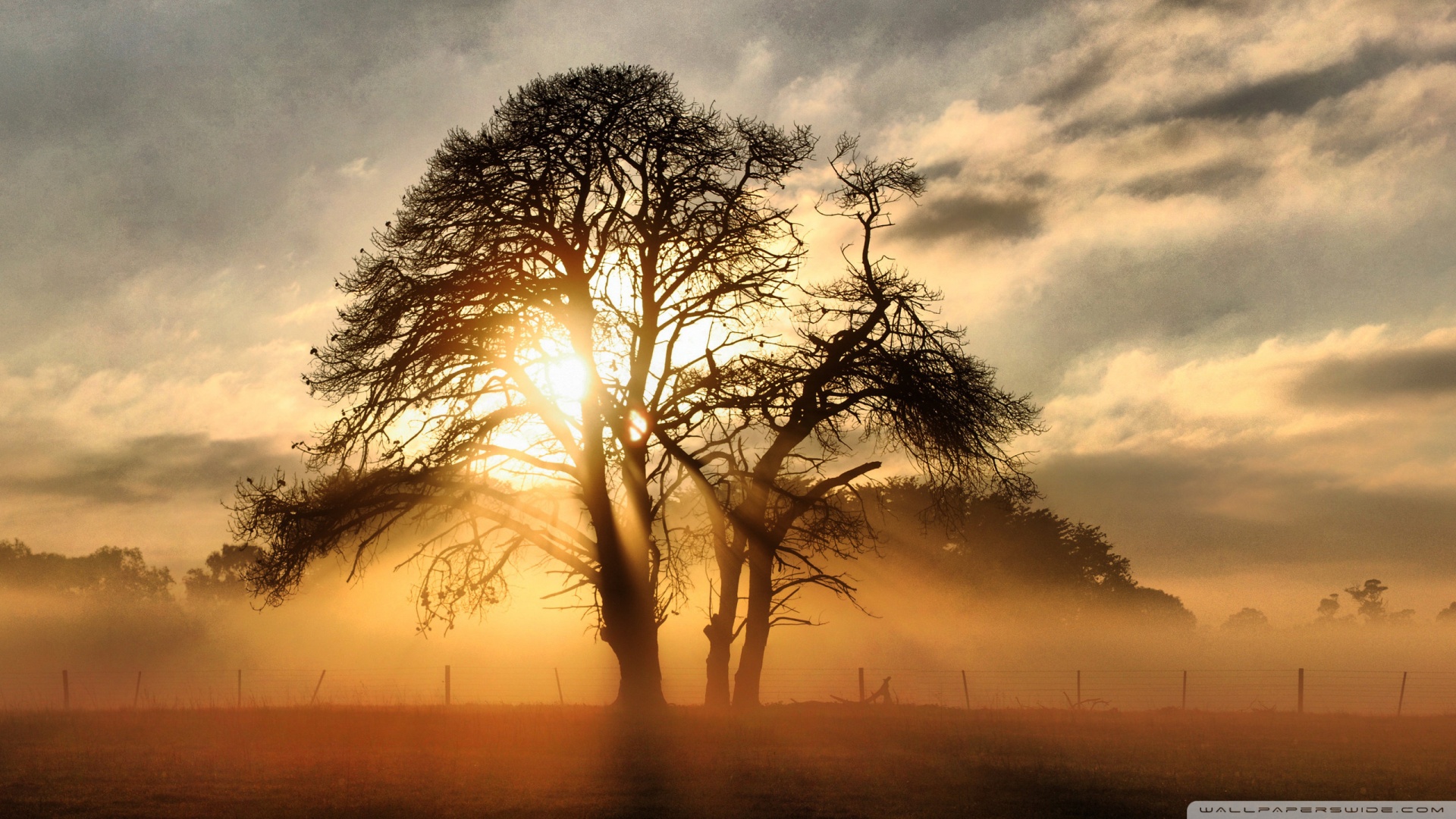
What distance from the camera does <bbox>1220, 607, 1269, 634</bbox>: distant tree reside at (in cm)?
11832

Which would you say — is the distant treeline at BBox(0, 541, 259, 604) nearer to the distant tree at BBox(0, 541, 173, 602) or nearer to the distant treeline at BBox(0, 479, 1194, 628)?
the distant tree at BBox(0, 541, 173, 602)

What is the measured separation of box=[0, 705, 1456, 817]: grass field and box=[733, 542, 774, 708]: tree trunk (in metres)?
0.89

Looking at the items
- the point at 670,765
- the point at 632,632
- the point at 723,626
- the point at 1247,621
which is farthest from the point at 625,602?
the point at 1247,621

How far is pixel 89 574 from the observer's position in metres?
103

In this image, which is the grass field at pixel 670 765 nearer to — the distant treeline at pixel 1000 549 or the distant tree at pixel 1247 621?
the distant treeline at pixel 1000 549

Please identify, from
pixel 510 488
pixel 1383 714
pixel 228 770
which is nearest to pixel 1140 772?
pixel 510 488

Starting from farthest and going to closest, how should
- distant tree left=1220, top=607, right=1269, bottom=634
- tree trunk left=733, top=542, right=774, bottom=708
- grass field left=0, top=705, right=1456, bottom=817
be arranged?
distant tree left=1220, top=607, right=1269, bottom=634, tree trunk left=733, top=542, right=774, bottom=708, grass field left=0, top=705, right=1456, bottom=817

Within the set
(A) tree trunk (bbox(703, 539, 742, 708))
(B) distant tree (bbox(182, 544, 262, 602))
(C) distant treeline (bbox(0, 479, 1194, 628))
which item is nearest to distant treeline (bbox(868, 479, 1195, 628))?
(C) distant treeline (bbox(0, 479, 1194, 628))

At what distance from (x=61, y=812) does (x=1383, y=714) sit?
1256 inches

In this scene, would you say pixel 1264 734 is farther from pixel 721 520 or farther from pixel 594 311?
pixel 594 311

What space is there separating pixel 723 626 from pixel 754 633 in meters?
0.67

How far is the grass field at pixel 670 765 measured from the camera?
14.1 m

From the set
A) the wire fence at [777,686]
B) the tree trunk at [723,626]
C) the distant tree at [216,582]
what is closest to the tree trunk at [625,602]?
the tree trunk at [723,626]

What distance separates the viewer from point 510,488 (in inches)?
851
